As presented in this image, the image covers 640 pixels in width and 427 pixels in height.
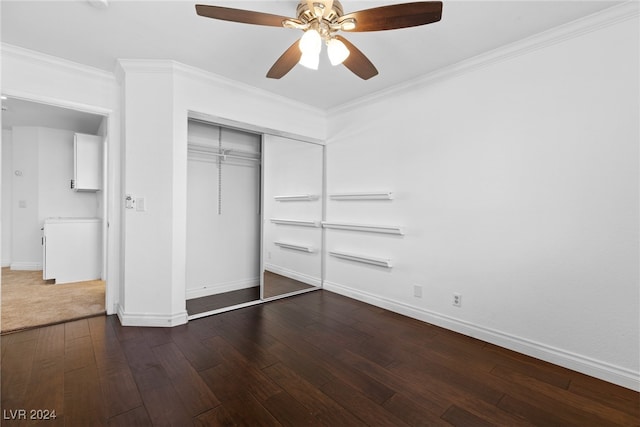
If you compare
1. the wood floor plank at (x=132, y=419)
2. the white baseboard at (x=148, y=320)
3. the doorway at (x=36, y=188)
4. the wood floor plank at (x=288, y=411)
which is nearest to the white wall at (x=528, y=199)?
the wood floor plank at (x=288, y=411)

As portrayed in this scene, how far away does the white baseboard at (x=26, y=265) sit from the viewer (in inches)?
197

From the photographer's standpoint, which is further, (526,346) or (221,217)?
(221,217)

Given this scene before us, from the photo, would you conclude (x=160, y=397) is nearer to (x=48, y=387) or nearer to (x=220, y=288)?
(x=48, y=387)

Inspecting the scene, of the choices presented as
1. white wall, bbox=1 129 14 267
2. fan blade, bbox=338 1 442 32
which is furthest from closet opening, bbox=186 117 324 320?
white wall, bbox=1 129 14 267

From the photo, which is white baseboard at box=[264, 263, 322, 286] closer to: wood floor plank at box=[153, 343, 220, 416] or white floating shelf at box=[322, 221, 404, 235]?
white floating shelf at box=[322, 221, 404, 235]

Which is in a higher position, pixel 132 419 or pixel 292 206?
pixel 292 206

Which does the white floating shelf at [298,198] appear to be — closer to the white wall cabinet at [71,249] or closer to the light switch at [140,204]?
the light switch at [140,204]

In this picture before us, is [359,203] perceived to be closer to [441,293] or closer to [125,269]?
[441,293]

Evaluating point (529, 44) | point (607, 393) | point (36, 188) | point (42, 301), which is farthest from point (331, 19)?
point (36, 188)

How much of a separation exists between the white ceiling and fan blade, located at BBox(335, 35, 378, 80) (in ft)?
1.12

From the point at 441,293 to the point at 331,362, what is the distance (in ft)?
4.42

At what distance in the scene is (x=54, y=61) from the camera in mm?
2666

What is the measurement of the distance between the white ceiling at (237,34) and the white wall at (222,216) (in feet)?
3.51

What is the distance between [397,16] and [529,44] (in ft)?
4.94
